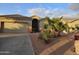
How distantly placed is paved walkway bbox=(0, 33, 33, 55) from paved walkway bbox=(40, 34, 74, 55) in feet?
0.50

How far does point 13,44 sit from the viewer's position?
1.52 m

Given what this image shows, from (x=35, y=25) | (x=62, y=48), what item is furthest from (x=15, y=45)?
(x=62, y=48)

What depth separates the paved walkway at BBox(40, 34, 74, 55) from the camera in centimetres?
152

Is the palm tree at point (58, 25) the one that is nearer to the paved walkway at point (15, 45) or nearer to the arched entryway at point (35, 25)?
the arched entryway at point (35, 25)

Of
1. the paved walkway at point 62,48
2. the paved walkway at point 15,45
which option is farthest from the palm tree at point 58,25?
the paved walkway at point 15,45

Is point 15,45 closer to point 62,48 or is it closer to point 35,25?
point 35,25

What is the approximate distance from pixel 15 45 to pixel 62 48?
1.48 feet

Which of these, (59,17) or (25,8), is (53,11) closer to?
(59,17)

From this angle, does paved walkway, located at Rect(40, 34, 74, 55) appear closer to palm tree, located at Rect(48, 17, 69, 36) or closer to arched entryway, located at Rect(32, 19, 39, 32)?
palm tree, located at Rect(48, 17, 69, 36)

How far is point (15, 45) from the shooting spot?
4.99 feet

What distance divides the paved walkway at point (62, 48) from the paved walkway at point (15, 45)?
0.15 metres

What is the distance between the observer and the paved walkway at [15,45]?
1.51 meters

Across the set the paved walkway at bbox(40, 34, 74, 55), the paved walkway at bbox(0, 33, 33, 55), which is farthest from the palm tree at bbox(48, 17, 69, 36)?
the paved walkway at bbox(0, 33, 33, 55)

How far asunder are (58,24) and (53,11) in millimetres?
135
